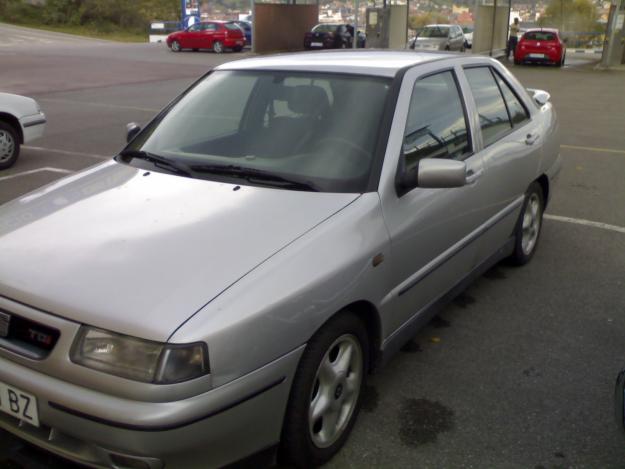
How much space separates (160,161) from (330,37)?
1136 inches

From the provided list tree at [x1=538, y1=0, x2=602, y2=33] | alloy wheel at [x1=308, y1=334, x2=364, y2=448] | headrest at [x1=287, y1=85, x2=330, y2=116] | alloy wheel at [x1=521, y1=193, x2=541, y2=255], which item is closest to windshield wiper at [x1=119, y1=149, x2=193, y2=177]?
headrest at [x1=287, y1=85, x2=330, y2=116]

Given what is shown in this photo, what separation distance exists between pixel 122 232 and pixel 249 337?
0.80m

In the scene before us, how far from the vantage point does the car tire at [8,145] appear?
803 cm

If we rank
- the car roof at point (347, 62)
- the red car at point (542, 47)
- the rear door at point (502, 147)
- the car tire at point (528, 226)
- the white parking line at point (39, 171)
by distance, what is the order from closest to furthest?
the car roof at point (347, 62)
the rear door at point (502, 147)
the car tire at point (528, 226)
the white parking line at point (39, 171)
the red car at point (542, 47)

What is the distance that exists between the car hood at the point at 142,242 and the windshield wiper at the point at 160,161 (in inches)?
2.6

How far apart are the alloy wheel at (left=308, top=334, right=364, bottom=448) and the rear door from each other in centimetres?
148

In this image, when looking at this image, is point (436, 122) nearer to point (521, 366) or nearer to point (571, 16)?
point (521, 366)

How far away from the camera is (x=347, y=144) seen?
3246 mm

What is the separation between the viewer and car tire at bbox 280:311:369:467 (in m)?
2.55

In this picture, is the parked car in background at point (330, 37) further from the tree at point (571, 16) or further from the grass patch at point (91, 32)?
the tree at point (571, 16)

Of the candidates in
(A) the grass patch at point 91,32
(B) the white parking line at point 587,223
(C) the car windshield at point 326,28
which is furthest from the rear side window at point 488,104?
(A) the grass patch at point 91,32

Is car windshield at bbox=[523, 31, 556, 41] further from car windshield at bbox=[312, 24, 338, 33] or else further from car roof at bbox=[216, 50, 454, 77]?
car roof at bbox=[216, 50, 454, 77]

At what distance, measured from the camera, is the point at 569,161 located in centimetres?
894

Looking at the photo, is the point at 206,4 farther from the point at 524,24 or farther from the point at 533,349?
the point at 533,349
